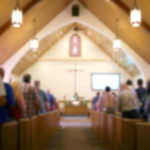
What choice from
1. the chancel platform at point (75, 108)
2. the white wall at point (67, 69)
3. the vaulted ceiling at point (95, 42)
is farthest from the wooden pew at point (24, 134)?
the white wall at point (67, 69)

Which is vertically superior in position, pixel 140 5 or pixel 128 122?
pixel 140 5

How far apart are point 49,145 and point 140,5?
4.47 metres

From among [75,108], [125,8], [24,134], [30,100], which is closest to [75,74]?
[75,108]

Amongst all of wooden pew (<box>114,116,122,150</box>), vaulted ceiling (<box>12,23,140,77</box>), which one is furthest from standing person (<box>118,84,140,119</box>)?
vaulted ceiling (<box>12,23,140,77</box>)

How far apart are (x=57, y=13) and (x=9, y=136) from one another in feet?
31.7

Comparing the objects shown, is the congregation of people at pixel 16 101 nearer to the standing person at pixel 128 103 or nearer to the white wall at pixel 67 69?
the standing person at pixel 128 103

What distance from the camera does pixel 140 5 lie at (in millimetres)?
7859

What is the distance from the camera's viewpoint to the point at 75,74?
60.5 ft

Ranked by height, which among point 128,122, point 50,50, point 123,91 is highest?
point 50,50

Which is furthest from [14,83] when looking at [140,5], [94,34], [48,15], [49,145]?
[94,34]

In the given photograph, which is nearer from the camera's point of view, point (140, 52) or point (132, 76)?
point (140, 52)

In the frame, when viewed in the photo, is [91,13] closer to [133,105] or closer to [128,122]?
[133,105]

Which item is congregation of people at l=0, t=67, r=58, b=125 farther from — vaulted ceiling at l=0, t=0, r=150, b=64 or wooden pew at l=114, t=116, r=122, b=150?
vaulted ceiling at l=0, t=0, r=150, b=64

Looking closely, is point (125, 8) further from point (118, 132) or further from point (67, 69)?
point (67, 69)
